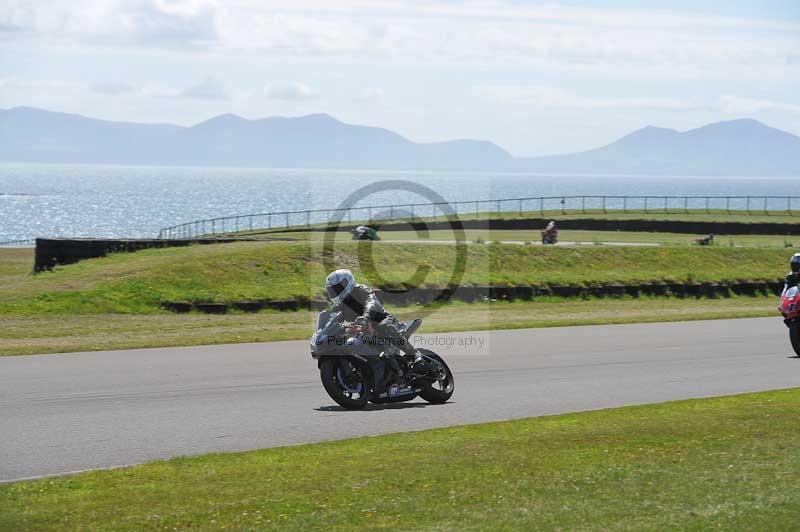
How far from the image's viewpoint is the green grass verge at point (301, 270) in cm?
2662

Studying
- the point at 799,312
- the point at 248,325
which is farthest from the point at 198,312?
the point at 799,312

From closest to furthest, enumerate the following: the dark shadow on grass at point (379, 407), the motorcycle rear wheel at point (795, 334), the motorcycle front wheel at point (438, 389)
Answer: the dark shadow on grass at point (379, 407) → the motorcycle front wheel at point (438, 389) → the motorcycle rear wheel at point (795, 334)

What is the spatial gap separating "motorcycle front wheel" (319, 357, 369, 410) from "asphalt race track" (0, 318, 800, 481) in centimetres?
19

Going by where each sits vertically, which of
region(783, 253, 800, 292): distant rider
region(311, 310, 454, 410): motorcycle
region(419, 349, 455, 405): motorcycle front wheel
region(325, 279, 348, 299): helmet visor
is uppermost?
region(325, 279, 348, 299): helmet visor

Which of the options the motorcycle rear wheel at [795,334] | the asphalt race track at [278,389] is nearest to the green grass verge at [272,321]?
the asphalt race track at [278,389]

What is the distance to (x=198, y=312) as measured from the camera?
87.5ft

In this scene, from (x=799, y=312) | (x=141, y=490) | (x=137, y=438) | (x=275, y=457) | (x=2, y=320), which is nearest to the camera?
(x=141, y=490)

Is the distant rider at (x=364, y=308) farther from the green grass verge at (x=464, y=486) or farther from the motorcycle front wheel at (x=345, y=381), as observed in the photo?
the green grass verge at (x=464, y=486)

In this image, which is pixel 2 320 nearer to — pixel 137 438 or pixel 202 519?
pixel 137 438

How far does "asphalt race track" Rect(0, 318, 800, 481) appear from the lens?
11312 mm

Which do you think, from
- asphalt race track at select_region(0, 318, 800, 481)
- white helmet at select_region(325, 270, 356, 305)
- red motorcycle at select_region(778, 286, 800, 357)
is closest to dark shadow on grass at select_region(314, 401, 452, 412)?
asphalt race track at select_region(0, 318, 800, 481)

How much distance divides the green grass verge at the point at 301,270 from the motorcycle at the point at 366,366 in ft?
44.5

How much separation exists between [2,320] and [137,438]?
13859mm

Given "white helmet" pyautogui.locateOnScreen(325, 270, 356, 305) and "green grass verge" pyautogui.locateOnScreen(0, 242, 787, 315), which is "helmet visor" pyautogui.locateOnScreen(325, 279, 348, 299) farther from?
"green grass verge" pyautogui.locateOnScreen(0, 242, 787, 315)
